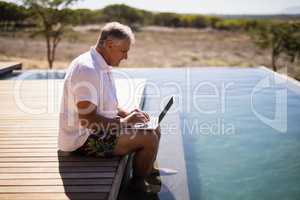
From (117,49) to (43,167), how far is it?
0.98m

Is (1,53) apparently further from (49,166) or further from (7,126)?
(49,166)

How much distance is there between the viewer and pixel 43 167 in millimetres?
2766

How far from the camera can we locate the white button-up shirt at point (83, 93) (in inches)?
96.3

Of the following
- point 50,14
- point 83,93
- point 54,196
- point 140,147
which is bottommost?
point 54,196

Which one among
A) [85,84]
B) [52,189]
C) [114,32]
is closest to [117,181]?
[52,189]

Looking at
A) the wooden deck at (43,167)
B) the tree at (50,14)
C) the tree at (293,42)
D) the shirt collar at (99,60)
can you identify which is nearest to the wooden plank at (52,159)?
the wooden deck at (43,167)

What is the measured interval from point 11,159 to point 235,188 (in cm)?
181

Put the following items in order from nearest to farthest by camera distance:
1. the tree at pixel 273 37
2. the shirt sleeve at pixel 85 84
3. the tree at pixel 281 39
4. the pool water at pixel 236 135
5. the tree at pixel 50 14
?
the shirt sleeve at pixel 85 84 < the pool water at pixel 236 135 < the tree at pixel 50 14 < the tree at pixel 281 39 < the tree at pixel 273 37

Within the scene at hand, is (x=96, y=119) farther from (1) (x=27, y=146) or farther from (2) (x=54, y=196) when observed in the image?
(1) (x=27, y=146)

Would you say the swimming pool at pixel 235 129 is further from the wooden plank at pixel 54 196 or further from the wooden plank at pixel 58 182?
the wooden plank at pixel 54 196

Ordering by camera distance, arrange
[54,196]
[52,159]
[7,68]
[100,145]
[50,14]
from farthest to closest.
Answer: [50,14]
[7,68]
[52,159]
[100,145]
[54,196]

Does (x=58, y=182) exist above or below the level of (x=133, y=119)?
below

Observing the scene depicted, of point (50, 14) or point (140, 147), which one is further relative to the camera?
point (50, 14)

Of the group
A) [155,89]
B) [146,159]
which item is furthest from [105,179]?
[155,89]
